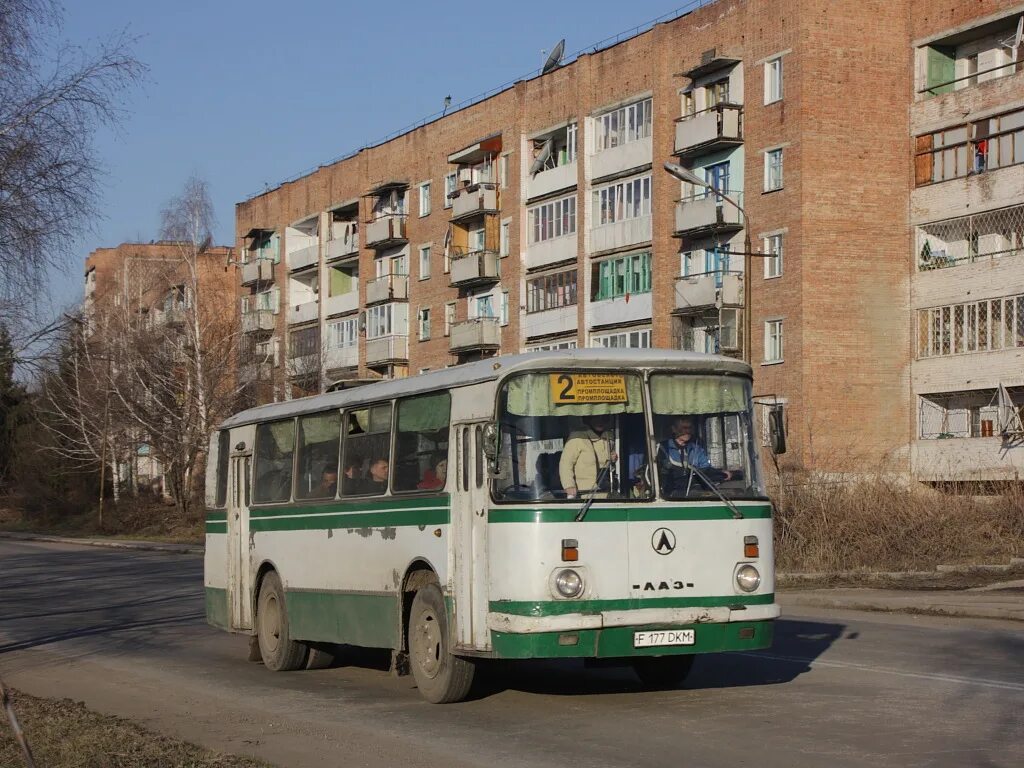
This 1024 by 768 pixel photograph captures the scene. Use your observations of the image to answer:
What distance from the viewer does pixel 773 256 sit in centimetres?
4719

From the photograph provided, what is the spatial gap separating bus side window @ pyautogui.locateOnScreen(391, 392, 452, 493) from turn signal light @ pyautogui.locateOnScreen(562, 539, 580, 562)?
1.45m

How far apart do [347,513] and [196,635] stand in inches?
255

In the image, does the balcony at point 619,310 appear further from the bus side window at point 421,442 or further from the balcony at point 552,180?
the bus side window at point 421,442

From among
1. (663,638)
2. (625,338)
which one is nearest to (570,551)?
(663,638)

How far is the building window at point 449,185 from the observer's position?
216ft

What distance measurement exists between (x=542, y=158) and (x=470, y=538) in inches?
1930

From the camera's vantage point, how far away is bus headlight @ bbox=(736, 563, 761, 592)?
459 inches

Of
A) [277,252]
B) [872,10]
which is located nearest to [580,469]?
[872,10]

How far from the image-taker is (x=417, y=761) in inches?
368

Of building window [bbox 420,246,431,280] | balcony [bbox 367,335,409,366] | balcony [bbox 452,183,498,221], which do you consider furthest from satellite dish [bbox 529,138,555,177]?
balcony [bbox 367,335,409,366]

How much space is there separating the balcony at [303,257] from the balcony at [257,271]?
6.76ft

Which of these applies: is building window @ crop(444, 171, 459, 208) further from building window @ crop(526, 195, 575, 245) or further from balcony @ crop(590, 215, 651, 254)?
balcony @ crop(590, 215, 651, 254)

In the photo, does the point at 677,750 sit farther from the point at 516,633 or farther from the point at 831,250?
the point at 831,250

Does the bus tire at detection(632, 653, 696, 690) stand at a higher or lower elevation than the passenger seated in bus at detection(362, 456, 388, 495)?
lower
